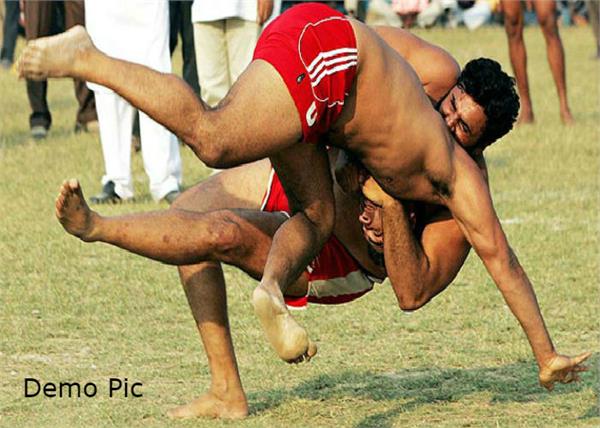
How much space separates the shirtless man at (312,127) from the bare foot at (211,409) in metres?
0.75

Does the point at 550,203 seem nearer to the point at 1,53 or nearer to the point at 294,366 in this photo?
the point at 294,366

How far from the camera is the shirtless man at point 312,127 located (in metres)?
4.97

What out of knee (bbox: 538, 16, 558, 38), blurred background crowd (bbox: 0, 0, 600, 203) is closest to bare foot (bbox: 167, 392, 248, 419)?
blurred background crowd (bbox: 0, 0, 600, 203)

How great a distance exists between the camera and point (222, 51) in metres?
11.2

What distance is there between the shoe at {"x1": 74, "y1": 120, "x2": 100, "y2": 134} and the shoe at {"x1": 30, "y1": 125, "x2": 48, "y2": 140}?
38 centimetres

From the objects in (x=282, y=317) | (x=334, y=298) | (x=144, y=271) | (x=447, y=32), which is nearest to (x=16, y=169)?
(x=144, y=271)

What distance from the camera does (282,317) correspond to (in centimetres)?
496

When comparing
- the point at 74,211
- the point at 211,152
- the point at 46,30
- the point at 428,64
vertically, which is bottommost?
the point at 46,30

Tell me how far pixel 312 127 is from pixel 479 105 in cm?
78

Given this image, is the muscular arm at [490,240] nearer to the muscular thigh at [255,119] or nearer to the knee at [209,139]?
the muscular thigh at [255,119]

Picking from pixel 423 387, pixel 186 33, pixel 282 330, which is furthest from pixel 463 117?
pixel 186 33

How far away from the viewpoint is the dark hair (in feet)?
18.4

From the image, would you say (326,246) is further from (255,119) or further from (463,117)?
(255,119)

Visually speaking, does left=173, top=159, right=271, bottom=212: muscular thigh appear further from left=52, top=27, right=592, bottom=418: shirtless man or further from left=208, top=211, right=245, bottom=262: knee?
left=208, top=211, right=245, bottom=262: knee
